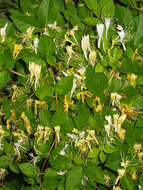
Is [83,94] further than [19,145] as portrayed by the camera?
No

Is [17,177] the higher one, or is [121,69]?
[121,69]

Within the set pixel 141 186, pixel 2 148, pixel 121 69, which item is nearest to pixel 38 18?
pixel 121 69

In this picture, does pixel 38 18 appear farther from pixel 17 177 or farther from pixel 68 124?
pixel 17 177

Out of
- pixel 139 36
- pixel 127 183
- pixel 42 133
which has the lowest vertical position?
pixel 127 183

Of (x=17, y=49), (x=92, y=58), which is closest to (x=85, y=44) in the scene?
(x=92, y=58)

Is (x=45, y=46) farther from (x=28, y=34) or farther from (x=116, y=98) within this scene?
(x=116, y=98)

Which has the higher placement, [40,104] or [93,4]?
[93,4]

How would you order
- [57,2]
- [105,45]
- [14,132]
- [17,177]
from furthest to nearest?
[17,177] → [57,2] → [14,132] → [105,45]

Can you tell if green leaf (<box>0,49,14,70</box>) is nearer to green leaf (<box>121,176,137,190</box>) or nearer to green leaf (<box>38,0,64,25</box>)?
green leaf (<box>38,0,64,25</box>)
